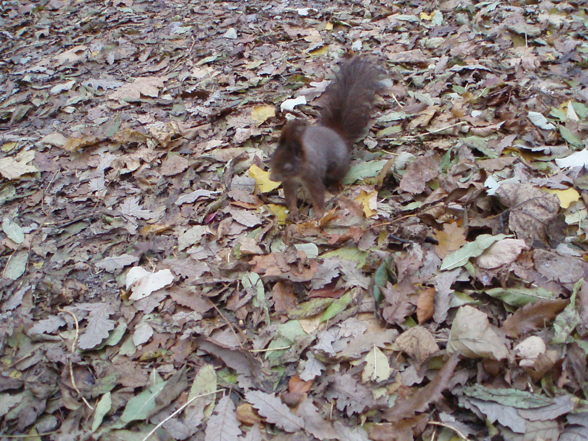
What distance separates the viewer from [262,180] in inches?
139

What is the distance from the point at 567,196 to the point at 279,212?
182cm

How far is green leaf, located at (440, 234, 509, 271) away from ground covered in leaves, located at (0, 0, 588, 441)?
0.01 meters

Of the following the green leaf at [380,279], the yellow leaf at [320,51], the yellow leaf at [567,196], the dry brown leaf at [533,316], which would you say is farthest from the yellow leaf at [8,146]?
the yellow leaf at [567,196]

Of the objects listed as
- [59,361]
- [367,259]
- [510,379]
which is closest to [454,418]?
[510,379]

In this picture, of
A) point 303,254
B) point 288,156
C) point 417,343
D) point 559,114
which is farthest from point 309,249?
point 559,114

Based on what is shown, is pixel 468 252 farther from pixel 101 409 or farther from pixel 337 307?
pixel 101 409

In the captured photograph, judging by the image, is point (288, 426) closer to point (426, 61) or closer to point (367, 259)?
point (367, 259)

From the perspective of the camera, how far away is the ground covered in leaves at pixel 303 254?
2074mm

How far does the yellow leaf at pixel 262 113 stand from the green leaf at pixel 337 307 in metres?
2.14

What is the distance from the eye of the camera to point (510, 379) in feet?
6.61

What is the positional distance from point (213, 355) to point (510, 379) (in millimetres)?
1391

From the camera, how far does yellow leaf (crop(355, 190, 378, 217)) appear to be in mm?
3039

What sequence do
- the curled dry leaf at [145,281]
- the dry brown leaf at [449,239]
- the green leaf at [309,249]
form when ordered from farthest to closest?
the green leaf at [309,249], the curled dry leaf at [145,281], the dry brown leaf at [449,239]

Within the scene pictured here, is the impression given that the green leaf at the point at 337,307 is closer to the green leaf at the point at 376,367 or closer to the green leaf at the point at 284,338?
the green leaf at the point at 284,338
